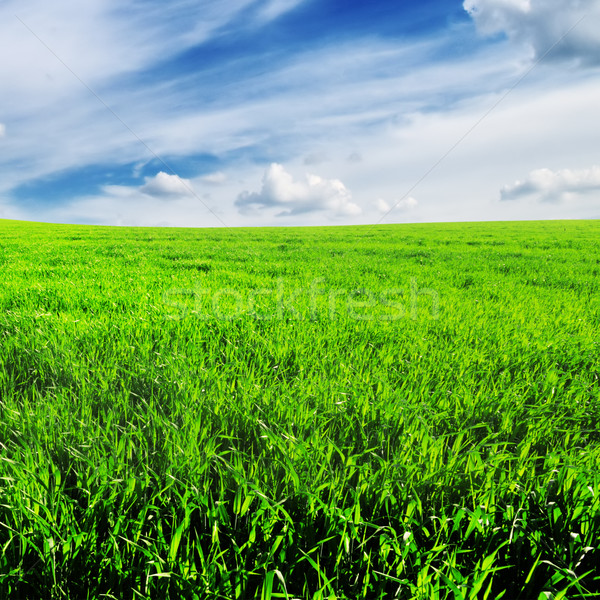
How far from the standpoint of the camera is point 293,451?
2018 millimetres

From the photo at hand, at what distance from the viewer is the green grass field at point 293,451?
144cm

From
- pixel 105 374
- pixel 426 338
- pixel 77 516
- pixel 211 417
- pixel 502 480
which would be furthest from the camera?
pixel 426 338

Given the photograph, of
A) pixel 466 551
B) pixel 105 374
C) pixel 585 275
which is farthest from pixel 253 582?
pixel 585 275

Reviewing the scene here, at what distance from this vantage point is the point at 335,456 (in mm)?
2207

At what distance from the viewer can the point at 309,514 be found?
1.62 meters

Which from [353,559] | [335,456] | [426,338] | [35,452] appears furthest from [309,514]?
[426,338]

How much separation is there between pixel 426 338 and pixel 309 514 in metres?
2.77

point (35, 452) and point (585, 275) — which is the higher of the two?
point (585, 275)

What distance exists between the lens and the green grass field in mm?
1436

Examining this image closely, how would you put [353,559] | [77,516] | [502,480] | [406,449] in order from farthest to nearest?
1. [406,449]
2. [502,480]
3. [77,516]
4. [353,559]

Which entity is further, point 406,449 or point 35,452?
point 406,449

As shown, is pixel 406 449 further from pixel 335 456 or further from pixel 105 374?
pixel 105 374

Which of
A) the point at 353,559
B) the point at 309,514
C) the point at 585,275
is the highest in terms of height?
the point at 585,275

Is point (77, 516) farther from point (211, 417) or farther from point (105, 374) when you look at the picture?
point (105, 374)
